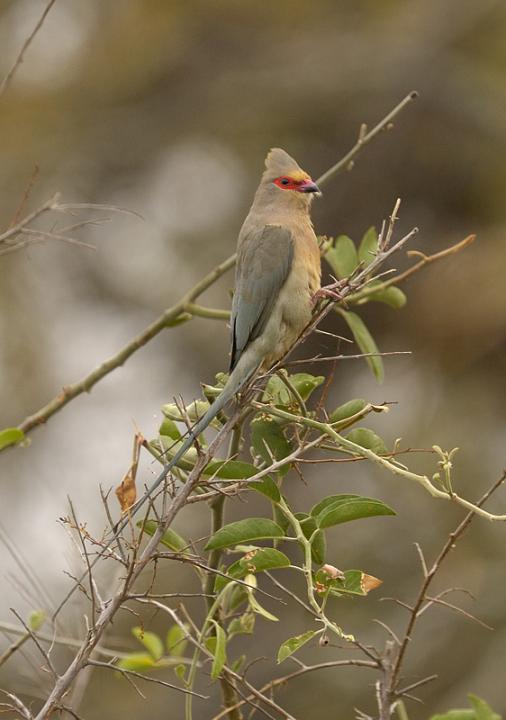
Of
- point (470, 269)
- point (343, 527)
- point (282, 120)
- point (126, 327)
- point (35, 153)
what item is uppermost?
point (35, 153)

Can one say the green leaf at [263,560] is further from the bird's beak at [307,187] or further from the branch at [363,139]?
the bird's beak at [307,187]

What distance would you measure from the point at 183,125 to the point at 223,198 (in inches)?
25.4

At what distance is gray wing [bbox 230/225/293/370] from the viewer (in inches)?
109

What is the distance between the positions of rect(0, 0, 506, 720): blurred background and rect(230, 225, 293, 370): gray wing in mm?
2648

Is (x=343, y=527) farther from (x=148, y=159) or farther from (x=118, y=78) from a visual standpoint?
(x=118, y=78)

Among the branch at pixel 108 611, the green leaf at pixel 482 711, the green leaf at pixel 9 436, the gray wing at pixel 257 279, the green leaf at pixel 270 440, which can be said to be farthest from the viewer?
the gray wing at pixel 257 279

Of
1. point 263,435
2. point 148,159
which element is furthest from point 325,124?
point 263,435

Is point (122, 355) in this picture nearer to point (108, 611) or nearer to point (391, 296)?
point (391, 296)

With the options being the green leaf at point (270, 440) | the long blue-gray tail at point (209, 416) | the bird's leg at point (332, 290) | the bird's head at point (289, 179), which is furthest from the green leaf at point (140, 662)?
the bird's head at point (289, 179)

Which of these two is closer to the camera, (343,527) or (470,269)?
(470,269)

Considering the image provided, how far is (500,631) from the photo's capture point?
5.80 m

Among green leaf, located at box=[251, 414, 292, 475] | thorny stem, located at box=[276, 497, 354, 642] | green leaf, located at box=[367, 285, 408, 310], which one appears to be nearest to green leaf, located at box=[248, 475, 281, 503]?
thorny stem, located at box=[276, 497, 354, 642]

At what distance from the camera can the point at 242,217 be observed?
7.09 m

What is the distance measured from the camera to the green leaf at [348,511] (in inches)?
70.5
